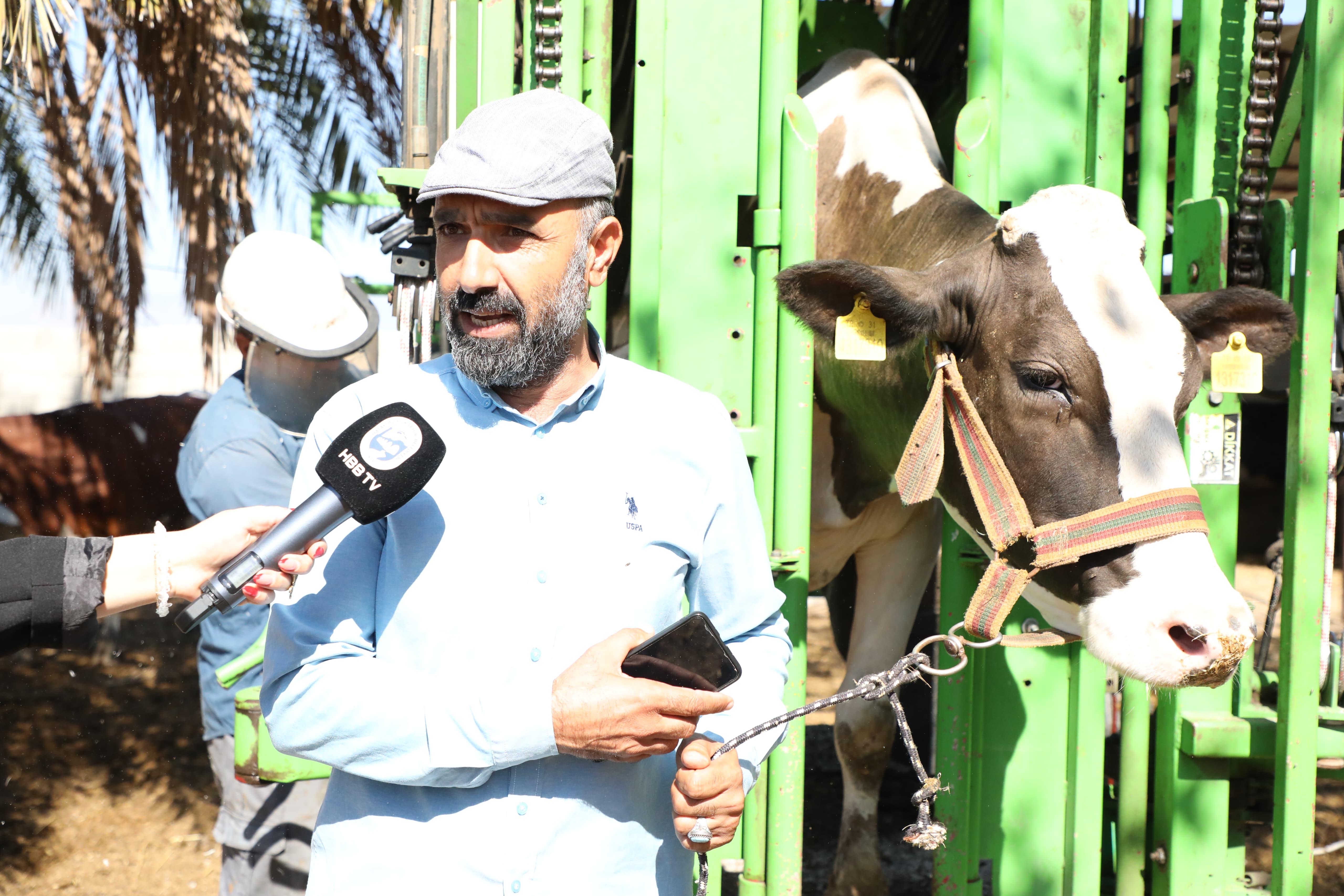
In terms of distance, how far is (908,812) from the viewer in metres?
5.20

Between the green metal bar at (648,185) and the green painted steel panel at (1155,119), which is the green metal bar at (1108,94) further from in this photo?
the green metal bar at (648,185)

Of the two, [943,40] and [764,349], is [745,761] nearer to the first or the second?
[764,349]

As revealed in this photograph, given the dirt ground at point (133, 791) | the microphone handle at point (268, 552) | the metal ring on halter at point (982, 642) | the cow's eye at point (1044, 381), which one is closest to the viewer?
the microphone handle at point (268, 552)

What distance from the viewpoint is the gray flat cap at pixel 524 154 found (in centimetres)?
184

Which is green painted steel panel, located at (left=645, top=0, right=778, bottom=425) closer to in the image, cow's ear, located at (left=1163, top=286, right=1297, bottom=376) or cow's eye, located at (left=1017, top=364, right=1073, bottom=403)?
cow's eye, located at (left=1017, top=364, right=1073, bottom=403)

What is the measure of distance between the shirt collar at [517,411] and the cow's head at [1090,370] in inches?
28.2

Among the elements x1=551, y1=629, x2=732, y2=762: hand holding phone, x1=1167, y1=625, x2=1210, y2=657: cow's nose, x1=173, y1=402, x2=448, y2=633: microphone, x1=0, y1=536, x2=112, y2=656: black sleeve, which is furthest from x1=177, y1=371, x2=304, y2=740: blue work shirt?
x1=1167, y1=625, x2=1210, y2=657: cow's nose

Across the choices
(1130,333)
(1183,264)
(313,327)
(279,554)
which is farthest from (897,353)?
(313,327)

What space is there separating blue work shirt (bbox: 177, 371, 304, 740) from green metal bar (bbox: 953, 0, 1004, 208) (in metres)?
2.18

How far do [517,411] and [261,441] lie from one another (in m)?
1.97

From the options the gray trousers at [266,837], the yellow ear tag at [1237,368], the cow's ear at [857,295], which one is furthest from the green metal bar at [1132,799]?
the gray trousers at [266,837]

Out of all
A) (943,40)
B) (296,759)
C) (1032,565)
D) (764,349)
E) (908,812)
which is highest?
(943,40)

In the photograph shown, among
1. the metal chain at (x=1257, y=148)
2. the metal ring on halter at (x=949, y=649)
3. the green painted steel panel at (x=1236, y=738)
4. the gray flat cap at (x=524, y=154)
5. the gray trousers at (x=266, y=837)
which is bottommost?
the gray trousers at (x=266, y=837)

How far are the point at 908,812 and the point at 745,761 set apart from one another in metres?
3.75
